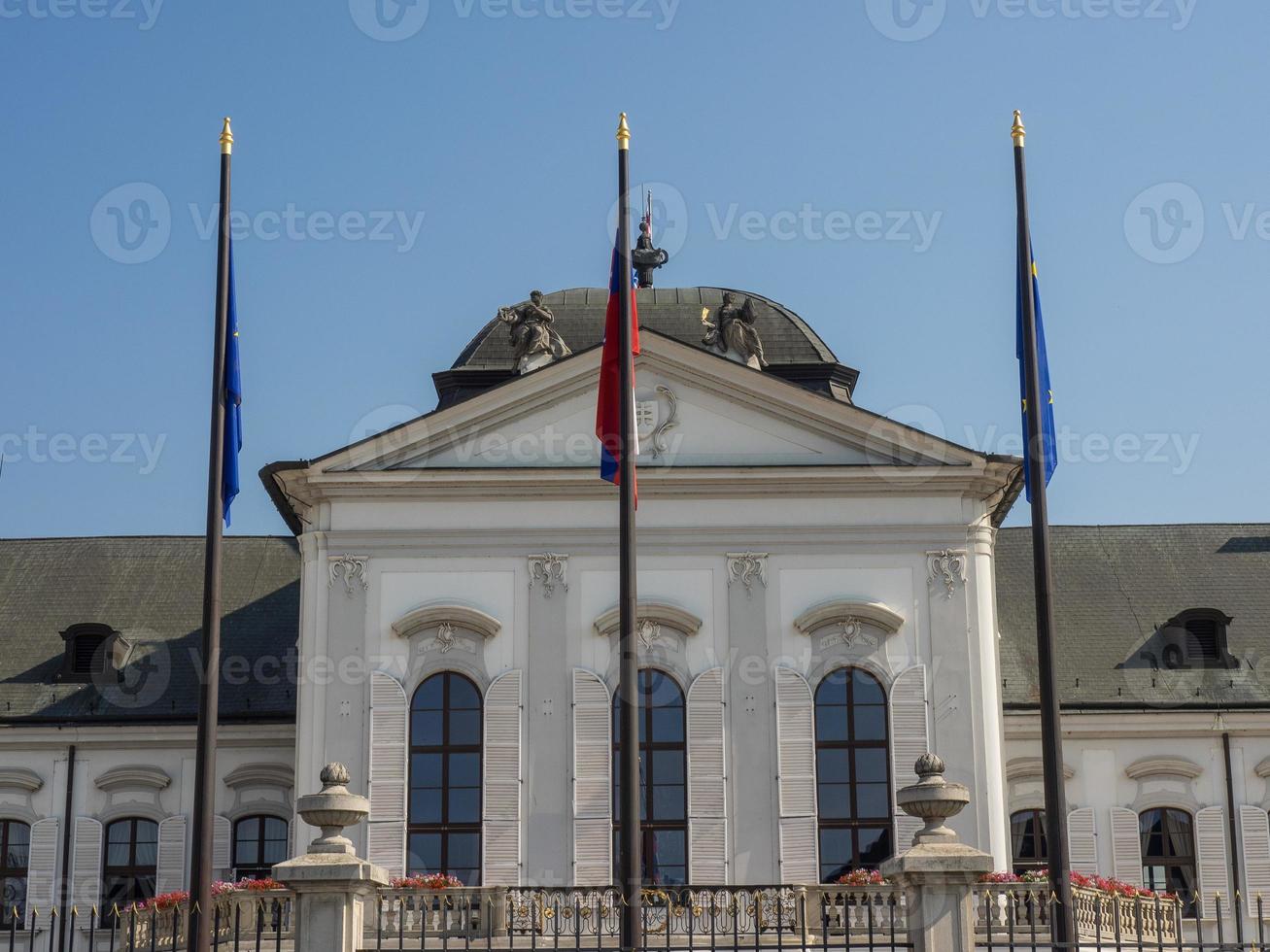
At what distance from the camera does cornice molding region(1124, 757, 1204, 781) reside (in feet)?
104

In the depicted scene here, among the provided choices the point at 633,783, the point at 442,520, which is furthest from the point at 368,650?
the point at 633,783

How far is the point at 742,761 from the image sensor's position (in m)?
27.7

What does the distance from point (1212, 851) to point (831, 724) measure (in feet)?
25.2

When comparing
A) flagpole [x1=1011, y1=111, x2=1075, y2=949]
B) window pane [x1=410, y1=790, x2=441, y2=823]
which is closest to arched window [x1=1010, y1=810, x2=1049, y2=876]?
window pane [x1=410, y1=790, x2=441, y2=823]

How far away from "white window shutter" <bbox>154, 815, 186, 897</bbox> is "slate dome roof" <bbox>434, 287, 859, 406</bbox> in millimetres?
8023

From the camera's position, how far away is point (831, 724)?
28109 mm

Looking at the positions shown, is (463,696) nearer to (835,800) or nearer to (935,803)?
(835,800)

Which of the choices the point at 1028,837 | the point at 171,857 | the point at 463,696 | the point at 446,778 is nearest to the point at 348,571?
the point at 463,696

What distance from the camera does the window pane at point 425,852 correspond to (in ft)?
89.5

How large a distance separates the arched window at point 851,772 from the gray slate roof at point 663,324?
570 cm

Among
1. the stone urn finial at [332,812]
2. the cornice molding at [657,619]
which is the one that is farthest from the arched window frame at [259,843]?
the stone urn finial at [332,812]

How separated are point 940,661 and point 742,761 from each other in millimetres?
3178

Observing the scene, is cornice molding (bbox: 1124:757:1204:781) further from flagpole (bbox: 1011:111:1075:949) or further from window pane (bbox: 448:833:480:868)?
flagpole (bbox: 1011:111:1075:949)

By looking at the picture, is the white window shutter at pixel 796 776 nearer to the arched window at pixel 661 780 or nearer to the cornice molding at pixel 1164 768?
the arched window at pixel 661 780
